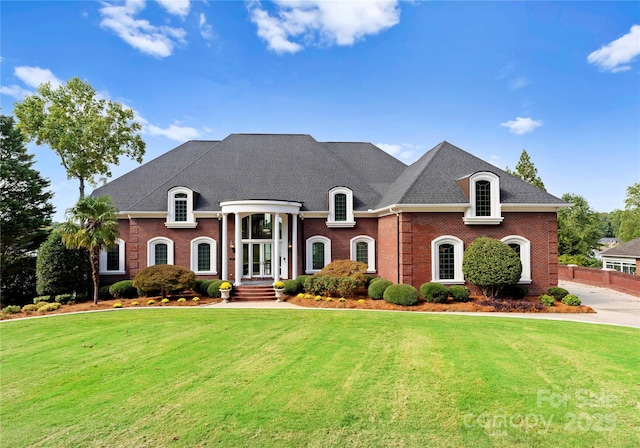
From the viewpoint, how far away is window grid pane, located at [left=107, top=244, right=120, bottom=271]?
20469 millimetres

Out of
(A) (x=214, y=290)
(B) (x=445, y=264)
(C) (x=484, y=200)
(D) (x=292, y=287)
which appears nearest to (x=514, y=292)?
(B) (x=445, y=264)

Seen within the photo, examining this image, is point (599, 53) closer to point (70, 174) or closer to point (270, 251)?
point (270, 251)

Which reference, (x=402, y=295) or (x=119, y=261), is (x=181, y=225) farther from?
(x=402, y=295)

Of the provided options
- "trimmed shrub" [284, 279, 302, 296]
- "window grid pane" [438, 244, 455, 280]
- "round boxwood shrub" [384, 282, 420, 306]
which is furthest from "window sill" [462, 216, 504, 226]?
"trimmed shrub" [284, 279, 302, 296]

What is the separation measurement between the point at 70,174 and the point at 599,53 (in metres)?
32.7

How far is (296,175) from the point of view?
76.0 feet

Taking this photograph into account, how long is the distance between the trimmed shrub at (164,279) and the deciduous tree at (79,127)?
9436 millimetres

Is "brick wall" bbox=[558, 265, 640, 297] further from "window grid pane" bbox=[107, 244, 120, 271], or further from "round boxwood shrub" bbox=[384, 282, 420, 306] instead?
"window grid pane" bbox=[107, 244, 120, 271]

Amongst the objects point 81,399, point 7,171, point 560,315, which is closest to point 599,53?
point 560,315

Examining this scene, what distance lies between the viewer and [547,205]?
17.2 metres

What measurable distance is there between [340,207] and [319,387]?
50.0 ft

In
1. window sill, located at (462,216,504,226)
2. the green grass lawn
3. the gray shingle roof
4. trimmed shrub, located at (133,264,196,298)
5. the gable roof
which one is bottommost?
the green grass lawn

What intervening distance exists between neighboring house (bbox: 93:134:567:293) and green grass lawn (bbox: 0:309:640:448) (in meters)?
7.01

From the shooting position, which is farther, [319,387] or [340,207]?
[340,207]
